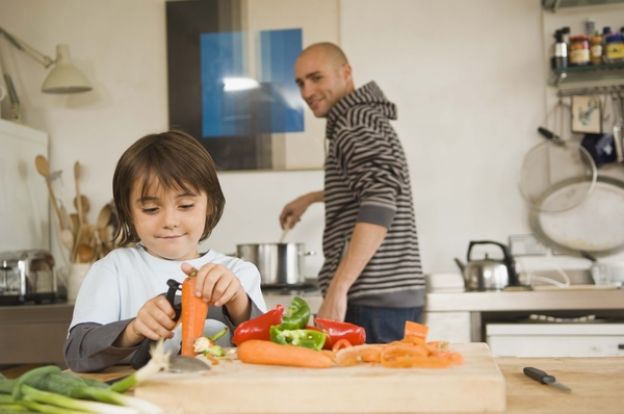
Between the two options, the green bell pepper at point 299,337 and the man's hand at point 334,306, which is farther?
the man's hand at point 334,306

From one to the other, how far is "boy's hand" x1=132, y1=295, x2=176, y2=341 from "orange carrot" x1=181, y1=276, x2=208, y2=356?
0.03 metres

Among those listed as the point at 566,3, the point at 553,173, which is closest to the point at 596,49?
the point at 566,3

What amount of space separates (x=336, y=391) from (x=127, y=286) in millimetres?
550

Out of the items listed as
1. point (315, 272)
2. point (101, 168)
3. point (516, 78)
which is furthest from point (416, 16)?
point (101, 168)

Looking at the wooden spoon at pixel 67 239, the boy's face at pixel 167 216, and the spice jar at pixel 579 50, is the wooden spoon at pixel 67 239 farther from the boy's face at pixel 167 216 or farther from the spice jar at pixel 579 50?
the spice jar at pixel 579 50

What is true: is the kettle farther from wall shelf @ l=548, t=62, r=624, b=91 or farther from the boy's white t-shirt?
the boy's white t-shirt

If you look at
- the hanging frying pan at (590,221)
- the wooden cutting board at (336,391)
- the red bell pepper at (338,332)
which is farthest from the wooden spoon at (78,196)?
the wooden cutting board at (336,391)

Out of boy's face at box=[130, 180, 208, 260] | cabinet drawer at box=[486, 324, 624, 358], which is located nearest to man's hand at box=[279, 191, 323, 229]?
cabinet drawer at box=[486, 324, 624, 358]

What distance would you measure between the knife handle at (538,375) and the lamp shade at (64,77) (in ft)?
7.23

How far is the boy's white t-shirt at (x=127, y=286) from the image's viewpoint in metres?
1.21

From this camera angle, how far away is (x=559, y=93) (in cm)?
268

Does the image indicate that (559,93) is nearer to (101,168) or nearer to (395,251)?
(395,251)

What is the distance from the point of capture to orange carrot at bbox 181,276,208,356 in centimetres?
101

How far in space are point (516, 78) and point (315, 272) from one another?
3.32 ft
